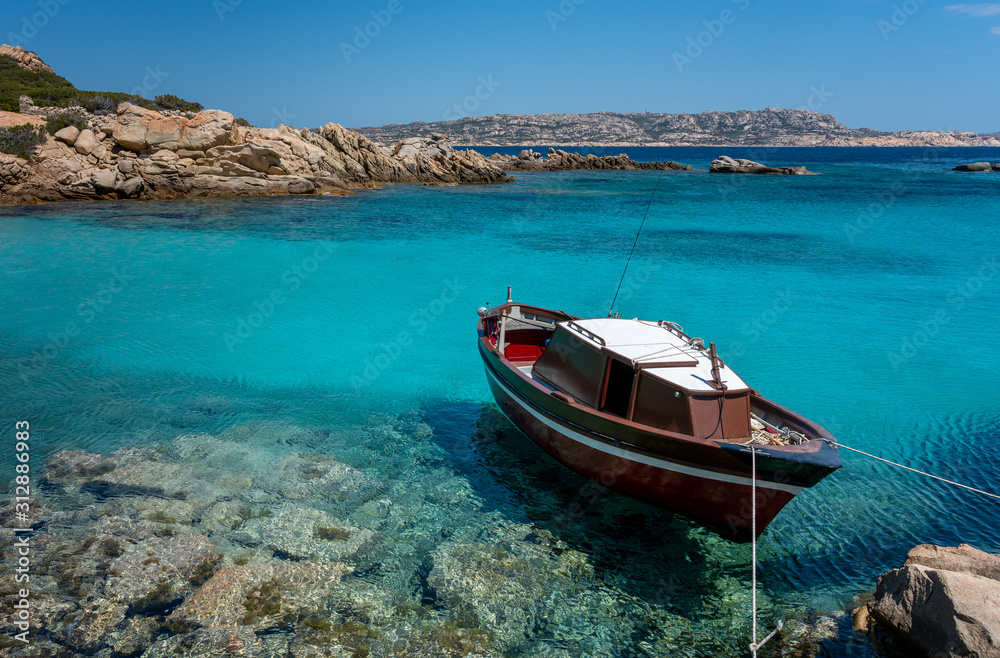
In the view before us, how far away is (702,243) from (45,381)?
29476mm

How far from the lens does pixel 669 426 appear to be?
7598mm

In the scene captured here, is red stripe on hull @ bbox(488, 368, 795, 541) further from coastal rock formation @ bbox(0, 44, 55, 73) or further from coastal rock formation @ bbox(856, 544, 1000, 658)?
coastal rock formation @ bbox(0, 44, 55, 73)

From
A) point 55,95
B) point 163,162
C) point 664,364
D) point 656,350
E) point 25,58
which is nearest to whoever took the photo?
point 664,364

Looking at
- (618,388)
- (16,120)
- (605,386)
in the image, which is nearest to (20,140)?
(16,120)

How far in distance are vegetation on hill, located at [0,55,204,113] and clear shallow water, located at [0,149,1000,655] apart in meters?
19.2

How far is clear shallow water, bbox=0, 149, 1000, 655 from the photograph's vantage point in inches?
309

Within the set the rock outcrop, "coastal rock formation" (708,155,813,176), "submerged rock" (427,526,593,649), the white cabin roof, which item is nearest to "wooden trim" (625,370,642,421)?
the white cabin roof

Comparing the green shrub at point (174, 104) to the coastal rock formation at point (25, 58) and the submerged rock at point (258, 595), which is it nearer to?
the coastal rock formation at point (25, 58)

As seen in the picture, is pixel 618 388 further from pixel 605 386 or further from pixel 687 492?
A: pixel 687 492

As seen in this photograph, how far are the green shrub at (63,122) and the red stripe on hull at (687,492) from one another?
156 ft

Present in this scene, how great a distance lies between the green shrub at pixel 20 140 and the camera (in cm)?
3653

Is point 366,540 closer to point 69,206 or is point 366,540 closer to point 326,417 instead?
point 326,417

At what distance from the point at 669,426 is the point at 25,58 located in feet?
254

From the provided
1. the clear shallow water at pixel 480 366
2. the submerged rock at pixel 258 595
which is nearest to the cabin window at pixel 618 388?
the clear shallow water at pixel 480 366
